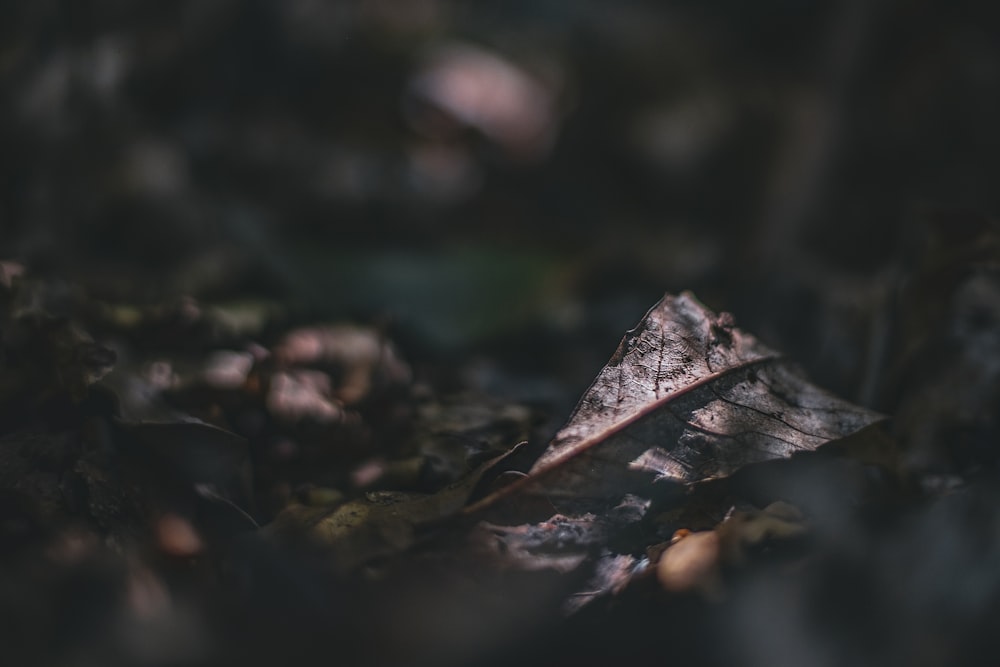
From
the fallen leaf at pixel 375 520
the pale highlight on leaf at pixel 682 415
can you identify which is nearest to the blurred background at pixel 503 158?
the pale highlight on leaf at pixel 682 415

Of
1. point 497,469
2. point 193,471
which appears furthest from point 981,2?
point 193,471

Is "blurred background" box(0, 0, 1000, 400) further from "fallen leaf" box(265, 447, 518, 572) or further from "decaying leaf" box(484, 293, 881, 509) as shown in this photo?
"fallen leaf" box(265, 447, 518, 572)

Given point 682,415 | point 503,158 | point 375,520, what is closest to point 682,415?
point 682,415

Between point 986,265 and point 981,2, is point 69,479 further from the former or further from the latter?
point 981,2

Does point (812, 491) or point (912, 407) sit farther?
point (912, 407)

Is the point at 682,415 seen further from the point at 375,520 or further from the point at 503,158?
the point at 503,158

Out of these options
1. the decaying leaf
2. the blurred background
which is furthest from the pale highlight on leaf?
the blurred background

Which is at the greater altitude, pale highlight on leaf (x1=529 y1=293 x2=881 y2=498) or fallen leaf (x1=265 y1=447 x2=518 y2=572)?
pale highlight on leaf (x1=529 y1=293 x2=881 y2=498)
